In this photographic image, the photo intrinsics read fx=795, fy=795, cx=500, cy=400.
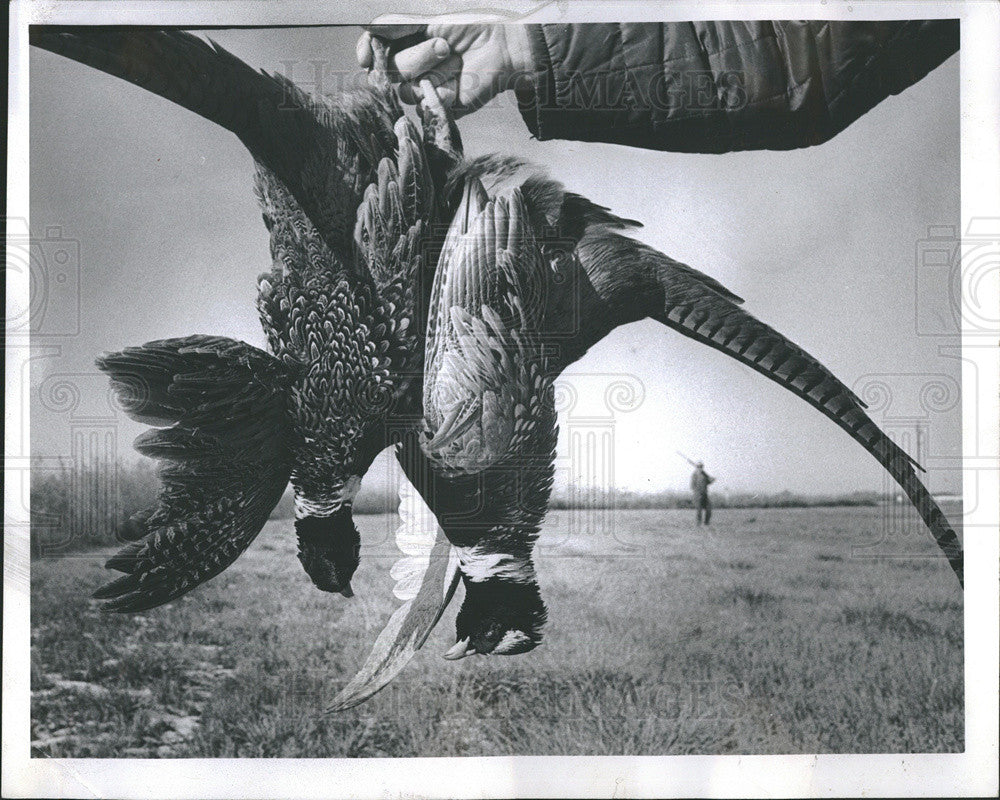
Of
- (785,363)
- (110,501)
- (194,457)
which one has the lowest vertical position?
(110,501)

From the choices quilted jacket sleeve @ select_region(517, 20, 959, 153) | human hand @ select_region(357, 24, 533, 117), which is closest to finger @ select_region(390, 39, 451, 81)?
human hand @ select_region(357, 24, 533, 117)

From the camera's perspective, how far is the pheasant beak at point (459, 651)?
2270mm

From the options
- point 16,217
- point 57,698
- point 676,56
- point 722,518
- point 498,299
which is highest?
point 676,56

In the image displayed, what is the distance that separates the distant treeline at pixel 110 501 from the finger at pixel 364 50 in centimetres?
131

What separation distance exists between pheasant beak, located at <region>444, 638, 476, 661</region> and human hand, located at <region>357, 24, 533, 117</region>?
1532 millimetres

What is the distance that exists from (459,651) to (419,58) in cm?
170

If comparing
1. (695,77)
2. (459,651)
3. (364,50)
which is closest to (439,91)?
A: (364,50)

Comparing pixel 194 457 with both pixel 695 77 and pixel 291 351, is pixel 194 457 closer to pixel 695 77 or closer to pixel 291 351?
pixel 291 351

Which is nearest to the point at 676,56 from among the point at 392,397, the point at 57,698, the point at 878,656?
the point at 392,397

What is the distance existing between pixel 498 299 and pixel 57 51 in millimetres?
1476

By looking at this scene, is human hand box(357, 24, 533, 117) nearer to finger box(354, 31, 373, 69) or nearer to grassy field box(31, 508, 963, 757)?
finger box(354, 31, 373, 69)

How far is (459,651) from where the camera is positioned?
2271mm

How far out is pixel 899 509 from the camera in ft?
7.56

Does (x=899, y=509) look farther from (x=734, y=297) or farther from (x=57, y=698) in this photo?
(x=57, y=698)
